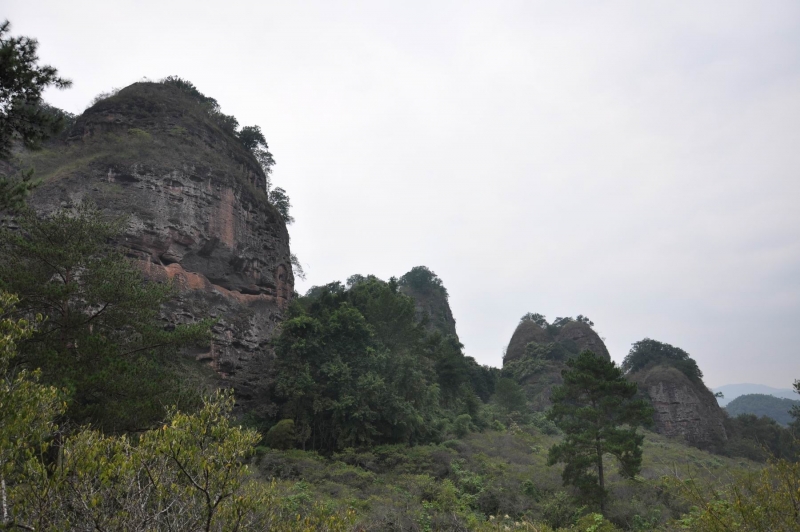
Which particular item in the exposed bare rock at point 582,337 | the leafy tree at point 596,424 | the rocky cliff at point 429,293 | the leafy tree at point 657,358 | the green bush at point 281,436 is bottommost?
the green bush at point 281,436

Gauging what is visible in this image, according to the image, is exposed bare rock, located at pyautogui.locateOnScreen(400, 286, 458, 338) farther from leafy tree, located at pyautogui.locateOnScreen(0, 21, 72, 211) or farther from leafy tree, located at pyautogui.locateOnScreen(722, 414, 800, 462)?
leafy tree, located at pyautogui.locateOnScreen(0, 21, 72, 211)

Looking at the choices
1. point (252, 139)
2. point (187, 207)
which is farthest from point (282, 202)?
point (187, 207)

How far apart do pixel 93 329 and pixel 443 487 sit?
44.9ft

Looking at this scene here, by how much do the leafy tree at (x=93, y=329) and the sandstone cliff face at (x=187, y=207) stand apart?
988cm

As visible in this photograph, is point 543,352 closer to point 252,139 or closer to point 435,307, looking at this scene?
point 435,307

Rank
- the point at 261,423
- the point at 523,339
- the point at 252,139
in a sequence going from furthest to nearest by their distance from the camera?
1. the point at 523,339
2. the point at 252,139
3. the point at 261,423

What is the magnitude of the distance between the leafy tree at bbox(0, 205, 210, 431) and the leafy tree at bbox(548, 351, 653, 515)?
14.4 m

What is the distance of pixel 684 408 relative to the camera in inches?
1778

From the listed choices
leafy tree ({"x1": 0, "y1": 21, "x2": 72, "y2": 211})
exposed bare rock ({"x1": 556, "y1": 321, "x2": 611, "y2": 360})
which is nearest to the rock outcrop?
exposed bare rock ({"x1": 556, "y1": 321, "x2": 611, "y2": 360})

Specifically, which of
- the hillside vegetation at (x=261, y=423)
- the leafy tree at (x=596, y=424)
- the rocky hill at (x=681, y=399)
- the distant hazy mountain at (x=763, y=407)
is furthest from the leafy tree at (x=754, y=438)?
the distant hazy mountain at (x=763, y=407)

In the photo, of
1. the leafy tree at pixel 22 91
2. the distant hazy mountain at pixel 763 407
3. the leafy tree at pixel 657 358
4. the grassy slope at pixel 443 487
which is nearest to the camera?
the leafy tree at pixel 22 91

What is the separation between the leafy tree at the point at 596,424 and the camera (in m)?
16.4

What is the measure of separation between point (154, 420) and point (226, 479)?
8.13m

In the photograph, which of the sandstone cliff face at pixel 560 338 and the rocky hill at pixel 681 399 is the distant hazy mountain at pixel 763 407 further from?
the rocky hill at pixel 681 399
